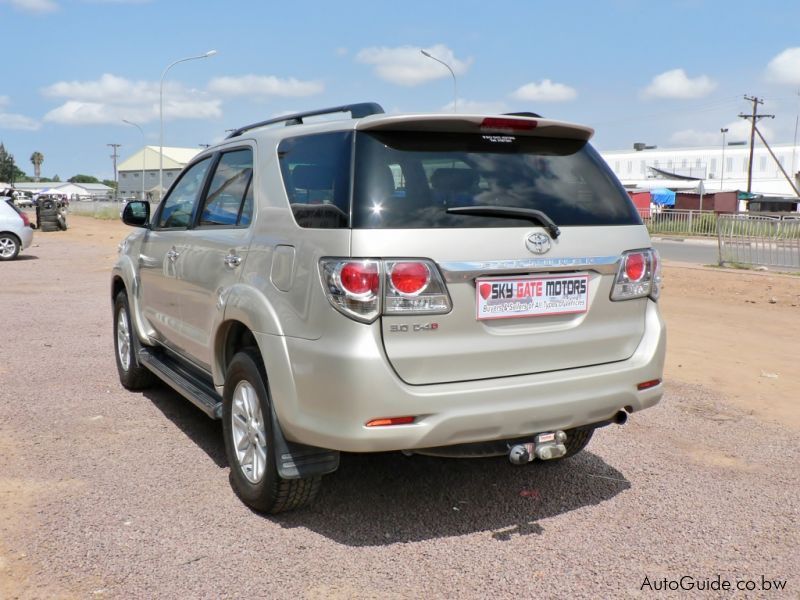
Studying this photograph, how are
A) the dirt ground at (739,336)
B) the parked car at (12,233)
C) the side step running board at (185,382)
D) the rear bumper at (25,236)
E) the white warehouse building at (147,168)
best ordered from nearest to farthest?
the side step running board at (185,382)
the dirt ground at (739,336)
the parked car at (12,233)
the rear bumper at (25,236)
the white warehouse building at (147,168)

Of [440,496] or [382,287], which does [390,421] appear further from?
[440,496]

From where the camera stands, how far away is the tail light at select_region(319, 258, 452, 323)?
321 cm

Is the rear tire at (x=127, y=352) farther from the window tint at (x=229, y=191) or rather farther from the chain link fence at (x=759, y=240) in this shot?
the chain link fence at (x=759, y=240)

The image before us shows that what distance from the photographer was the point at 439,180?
11.3 feet

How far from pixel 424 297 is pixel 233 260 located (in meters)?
1.26

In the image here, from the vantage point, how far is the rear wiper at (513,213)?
134 inches

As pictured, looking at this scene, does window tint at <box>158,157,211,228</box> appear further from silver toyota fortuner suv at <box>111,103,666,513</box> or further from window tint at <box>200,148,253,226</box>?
silver toyota fortuner suv at <box>111,103,666,513</box>

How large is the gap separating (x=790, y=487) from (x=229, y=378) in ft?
10.0

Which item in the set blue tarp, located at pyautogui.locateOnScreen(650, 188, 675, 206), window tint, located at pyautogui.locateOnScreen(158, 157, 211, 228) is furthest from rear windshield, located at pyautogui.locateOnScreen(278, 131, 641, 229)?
blue tarp, located at pyautogui.locateOnScreen(650, 188, 675, 206)

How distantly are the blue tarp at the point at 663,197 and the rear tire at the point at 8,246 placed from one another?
49.1 meters

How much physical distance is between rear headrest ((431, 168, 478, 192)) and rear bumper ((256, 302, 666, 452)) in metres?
0.71

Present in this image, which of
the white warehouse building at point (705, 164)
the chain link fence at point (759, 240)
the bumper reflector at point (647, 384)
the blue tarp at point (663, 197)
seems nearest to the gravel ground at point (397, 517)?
the bumper reflector at point (647, 384)

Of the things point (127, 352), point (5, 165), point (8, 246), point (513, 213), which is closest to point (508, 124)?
point (513, 213)

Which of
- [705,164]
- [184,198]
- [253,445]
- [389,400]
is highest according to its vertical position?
[705,164]
